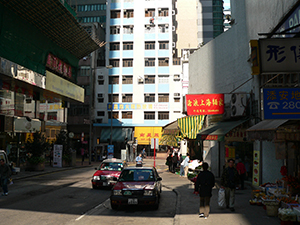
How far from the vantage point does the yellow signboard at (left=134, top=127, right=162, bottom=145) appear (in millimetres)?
54156

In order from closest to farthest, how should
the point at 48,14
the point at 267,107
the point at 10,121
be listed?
the point at 267,107 < the point at 48,14 < the point at 10,121

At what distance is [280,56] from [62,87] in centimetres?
2668

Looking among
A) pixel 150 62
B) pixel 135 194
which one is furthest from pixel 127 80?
pixel 135 194

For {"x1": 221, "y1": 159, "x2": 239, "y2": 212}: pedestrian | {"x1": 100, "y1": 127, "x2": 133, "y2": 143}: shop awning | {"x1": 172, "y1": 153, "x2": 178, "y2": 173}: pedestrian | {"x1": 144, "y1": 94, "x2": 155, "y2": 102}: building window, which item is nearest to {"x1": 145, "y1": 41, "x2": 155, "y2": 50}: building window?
{"x1": 144, "y1": 94, "x2": 155, "y2": 102}: building window

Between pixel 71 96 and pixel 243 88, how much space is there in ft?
68.9

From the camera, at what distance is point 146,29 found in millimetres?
58125

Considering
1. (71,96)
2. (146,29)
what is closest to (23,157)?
(71,96)

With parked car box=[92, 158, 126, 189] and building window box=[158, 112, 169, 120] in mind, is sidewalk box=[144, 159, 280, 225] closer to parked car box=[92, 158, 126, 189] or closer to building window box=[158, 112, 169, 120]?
parked car box=[92, 158, 126, 189]

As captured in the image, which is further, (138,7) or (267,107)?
(138,7)

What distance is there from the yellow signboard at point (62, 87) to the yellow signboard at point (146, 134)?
20.1 metres

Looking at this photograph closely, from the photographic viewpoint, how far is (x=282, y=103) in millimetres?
7238

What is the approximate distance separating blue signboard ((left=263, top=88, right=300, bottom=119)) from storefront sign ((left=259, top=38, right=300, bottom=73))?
0.51 meters

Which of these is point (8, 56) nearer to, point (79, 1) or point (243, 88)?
point (243, 88)

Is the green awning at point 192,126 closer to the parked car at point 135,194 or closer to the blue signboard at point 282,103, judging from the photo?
the parked car at point 135,194
